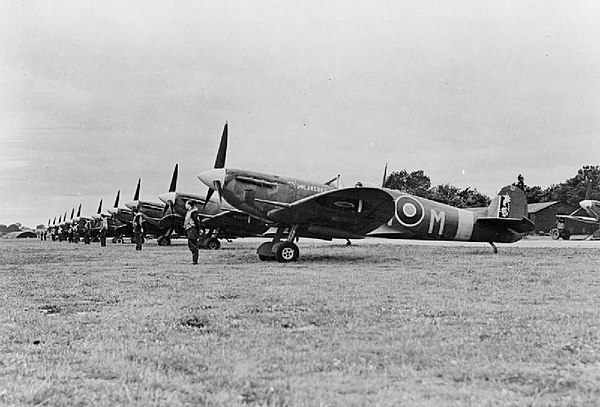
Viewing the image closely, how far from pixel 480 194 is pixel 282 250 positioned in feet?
186

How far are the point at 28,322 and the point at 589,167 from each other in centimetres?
8223

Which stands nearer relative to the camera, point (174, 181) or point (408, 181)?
point (174, 181)

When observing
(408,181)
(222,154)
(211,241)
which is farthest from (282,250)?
(408,181)

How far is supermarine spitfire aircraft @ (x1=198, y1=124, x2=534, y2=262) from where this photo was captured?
12469 millimetres

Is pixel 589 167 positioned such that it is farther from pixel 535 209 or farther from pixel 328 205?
pixel 328 205

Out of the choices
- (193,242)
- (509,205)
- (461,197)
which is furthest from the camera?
Result: (461,197)

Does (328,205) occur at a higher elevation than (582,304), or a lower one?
higher

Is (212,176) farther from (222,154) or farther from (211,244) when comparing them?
(211,244)

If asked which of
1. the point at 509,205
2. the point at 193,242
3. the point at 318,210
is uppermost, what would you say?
the point at 509,205

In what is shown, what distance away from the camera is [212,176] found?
1262 cm

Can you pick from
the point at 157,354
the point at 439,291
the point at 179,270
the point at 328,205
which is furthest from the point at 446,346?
the point at 328,205

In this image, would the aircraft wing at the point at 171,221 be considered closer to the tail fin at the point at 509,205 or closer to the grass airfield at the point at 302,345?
the tail fin at the point at 509,205

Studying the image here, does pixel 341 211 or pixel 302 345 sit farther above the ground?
pixel 341 211

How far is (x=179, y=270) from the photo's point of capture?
1032 centimetres
